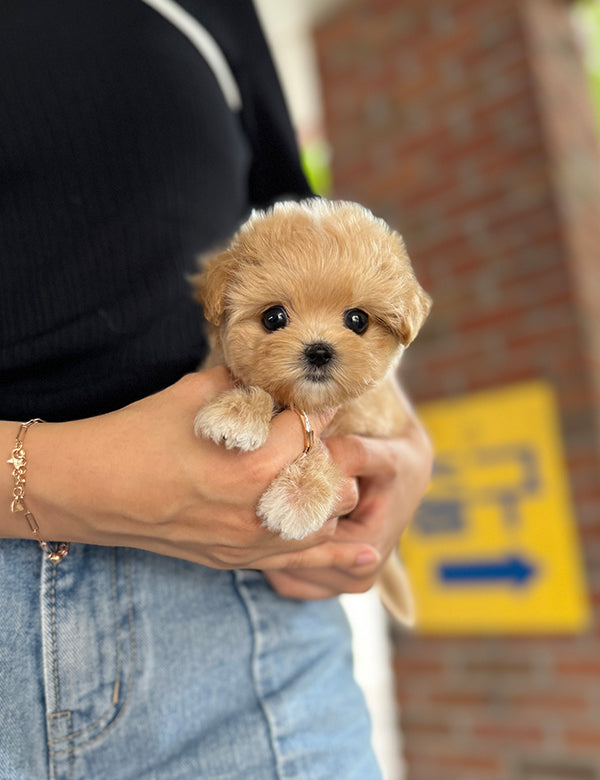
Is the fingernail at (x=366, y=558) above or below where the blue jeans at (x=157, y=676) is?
above

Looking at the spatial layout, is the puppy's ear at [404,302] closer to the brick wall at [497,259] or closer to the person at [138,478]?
the person at [138,478]

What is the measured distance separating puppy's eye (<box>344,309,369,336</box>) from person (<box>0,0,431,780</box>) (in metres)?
0.11

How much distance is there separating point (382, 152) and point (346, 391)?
9.15ft

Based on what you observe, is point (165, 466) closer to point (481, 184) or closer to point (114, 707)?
point (114, 707)

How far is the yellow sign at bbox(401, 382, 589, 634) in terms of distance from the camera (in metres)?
2.62

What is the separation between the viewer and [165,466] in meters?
0.70

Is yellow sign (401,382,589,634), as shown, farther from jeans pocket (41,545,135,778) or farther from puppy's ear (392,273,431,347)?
jeans pocket (41,545,135,778)

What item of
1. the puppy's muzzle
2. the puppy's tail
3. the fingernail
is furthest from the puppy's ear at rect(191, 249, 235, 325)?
the puppy's tail

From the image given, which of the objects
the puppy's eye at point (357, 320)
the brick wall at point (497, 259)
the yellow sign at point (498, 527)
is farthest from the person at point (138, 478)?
the brick wall at point (497, 259)

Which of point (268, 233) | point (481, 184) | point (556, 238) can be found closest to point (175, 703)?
point (268, 233)

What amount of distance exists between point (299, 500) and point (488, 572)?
2274mm

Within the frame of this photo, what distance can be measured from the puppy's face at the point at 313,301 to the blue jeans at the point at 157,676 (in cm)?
28

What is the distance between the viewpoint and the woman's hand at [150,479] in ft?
2.28

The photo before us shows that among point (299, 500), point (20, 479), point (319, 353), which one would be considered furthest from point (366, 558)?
point (20, 479)
